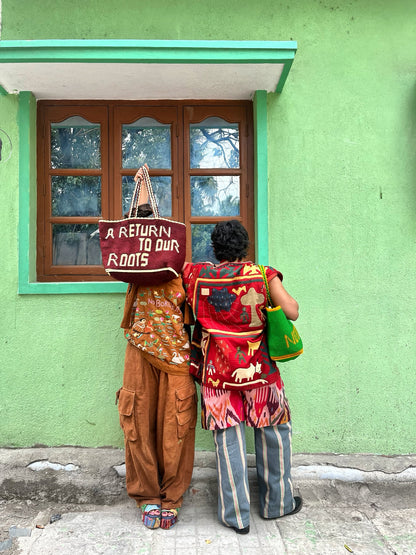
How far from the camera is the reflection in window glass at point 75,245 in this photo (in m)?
3.15

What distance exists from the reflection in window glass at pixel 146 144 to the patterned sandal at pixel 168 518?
2.23m

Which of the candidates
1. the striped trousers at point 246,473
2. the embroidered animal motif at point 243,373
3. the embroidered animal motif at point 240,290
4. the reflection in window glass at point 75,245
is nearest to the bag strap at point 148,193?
the embroidered animal motif at point 240,290

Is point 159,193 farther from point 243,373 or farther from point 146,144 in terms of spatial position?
point 243,373

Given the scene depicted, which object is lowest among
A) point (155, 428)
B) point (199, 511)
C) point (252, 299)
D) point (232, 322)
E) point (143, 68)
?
point (199, 511)

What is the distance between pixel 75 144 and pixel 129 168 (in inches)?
16.8

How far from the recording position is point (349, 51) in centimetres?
303

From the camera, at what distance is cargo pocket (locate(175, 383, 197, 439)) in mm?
2402

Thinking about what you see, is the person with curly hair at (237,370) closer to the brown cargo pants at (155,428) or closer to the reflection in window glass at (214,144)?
the brown cargo pants at (155,428)

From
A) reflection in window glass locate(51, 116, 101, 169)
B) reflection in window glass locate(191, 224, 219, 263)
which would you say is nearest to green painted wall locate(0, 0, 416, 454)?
reflection in window glass locate(51, 116, 101, 169)

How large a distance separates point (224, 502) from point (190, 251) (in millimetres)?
1620

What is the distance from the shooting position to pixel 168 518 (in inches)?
95.6

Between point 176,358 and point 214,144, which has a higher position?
point 214,144

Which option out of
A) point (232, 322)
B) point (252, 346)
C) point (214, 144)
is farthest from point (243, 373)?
point (214, 144)

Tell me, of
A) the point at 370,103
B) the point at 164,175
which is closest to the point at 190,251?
the point at 164,175
